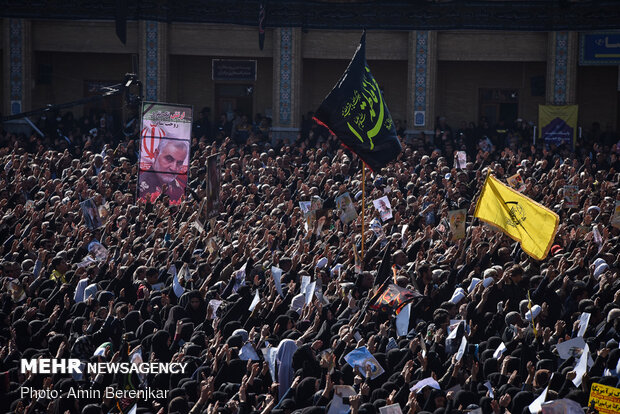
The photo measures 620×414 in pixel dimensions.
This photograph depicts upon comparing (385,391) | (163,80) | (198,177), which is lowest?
(385,391)

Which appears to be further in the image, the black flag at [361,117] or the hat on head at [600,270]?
the black flag at [361,117]

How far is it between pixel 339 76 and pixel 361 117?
19.8 meters

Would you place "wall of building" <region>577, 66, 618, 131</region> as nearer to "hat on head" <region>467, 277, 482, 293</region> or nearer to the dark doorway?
the dark doorway

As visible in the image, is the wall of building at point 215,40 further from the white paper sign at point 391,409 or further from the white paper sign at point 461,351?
the white paper sign at point 391,409

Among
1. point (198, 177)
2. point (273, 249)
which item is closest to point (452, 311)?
point (273, 249)

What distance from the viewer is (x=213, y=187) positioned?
15.9 m

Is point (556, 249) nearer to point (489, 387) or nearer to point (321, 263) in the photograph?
point (321, 263)

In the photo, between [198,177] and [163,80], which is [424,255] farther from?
[163,80]

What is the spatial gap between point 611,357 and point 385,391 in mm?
2501

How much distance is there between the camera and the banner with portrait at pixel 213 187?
15.8 metres

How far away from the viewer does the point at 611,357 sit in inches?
411

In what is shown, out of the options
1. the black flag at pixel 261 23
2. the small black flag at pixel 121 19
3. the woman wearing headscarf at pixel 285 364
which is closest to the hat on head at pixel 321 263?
the woman wearing headscarf at pixel 285 364

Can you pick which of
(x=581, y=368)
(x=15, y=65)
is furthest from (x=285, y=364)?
(x=15, y=65)

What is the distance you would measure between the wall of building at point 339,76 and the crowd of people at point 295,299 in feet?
44.5
